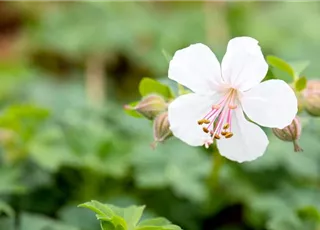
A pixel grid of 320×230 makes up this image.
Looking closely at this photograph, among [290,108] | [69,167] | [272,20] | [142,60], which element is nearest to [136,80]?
[142,60]

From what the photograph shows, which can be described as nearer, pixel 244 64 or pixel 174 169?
pixel 244 64

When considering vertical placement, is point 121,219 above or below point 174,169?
above

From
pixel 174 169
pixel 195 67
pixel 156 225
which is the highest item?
pixel 195 67

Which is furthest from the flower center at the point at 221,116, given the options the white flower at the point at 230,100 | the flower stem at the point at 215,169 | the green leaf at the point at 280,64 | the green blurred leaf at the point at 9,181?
the green blurred leaf at the point at 9,181

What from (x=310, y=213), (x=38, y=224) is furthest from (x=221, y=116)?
(x=38, y=224)

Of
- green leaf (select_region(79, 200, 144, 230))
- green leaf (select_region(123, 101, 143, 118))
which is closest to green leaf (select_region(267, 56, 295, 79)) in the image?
green leaf (select_region(123, 101, 143, 118))

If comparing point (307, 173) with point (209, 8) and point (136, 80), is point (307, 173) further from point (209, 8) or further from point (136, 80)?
point (209, 8)

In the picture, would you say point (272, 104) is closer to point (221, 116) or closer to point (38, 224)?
point (221, 116)
